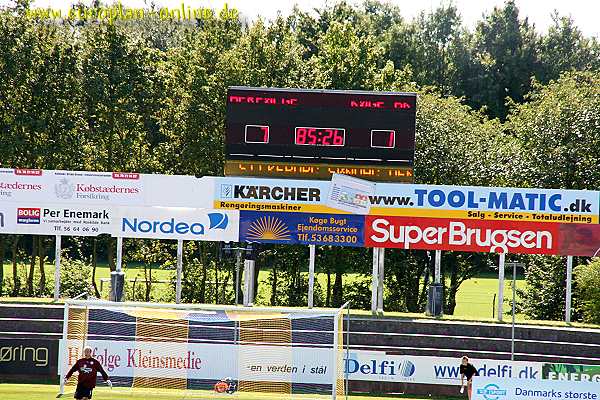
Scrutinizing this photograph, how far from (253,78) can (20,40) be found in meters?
9.07

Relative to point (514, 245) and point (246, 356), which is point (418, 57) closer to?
point (514, 245)

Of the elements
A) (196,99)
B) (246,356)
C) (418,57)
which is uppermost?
(418,57)

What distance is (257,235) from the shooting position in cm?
3206

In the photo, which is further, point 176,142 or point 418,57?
point 418,57

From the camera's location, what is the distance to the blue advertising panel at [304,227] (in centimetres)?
3200

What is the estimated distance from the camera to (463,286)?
209 ft

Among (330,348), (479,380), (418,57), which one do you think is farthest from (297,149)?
(418,57)

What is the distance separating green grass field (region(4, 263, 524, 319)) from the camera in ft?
166

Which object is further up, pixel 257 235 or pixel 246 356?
pixel 257 235

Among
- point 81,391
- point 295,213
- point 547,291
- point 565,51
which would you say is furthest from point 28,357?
point 565,51

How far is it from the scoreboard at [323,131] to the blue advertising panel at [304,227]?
1.56m

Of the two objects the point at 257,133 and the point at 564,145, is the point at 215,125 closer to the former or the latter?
the point at 257,133

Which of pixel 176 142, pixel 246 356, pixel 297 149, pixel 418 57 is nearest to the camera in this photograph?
pixel 246 356

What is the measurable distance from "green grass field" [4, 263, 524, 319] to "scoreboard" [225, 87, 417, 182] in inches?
671
